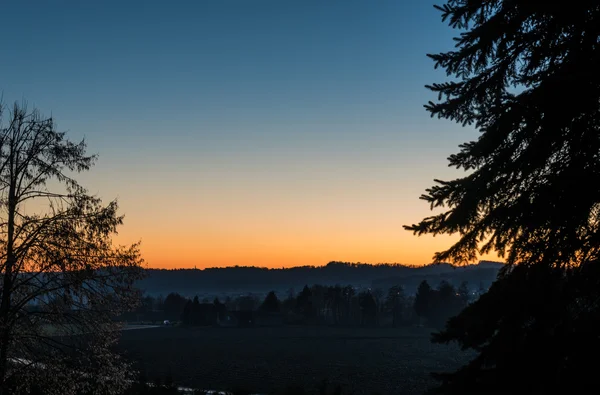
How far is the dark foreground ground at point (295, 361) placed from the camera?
4094cm

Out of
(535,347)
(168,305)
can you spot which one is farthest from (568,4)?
(168,305)

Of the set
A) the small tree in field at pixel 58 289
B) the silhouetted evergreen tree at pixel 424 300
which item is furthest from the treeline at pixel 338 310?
the small tree in field at pixel 58 289

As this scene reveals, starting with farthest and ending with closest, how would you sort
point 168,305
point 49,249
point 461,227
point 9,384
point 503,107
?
point 168,305
point 9,384
point 49,249
point 461,227
point 503,107

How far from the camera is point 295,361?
57.4m

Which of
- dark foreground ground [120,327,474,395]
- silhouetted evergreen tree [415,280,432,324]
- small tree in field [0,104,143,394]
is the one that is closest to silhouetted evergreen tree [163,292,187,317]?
dark foreground ground [120,327,474,395]

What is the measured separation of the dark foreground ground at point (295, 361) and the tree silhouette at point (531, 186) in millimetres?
26602

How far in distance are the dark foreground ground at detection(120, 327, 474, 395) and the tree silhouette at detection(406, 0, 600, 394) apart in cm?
2660

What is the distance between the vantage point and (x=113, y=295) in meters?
13.7

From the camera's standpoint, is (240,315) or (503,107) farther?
(240,315)

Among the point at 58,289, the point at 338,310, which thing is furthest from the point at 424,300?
the point at 58,289

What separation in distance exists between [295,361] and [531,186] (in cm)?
5289

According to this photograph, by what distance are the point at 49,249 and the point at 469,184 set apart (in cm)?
1018

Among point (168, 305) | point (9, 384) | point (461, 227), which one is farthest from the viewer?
point (168, 305)

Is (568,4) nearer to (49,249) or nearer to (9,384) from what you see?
(49,249)
